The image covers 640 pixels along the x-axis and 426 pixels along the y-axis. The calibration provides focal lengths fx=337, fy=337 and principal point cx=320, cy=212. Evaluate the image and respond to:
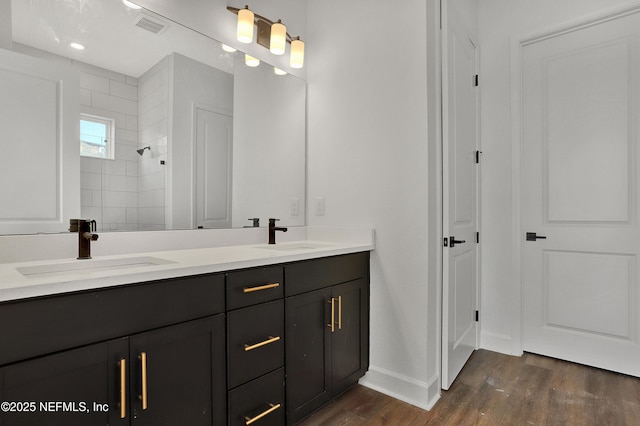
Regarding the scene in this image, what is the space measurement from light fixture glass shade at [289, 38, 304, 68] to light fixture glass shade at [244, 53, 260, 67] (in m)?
0.27

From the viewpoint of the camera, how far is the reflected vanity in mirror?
1.30 m

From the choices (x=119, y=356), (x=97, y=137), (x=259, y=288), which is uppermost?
(x=97, y=137)

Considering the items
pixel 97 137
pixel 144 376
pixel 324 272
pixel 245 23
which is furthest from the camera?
pixel 245 23

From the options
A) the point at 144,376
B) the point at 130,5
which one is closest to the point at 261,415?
the point at 144,376

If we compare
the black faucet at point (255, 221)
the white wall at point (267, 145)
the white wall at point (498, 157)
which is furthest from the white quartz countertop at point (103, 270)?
the white wall at point (498, 157)

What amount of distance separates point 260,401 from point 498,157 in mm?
2353

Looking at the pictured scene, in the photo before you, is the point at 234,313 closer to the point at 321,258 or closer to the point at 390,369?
the point at 321,258

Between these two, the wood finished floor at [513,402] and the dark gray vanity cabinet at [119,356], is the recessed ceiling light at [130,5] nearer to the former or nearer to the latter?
the dark gray vanity cabinet at [119,356]

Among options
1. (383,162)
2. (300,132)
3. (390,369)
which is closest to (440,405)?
(390,369)

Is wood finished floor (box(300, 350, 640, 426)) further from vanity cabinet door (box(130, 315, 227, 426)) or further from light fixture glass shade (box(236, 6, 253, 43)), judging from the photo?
light fixture glass shade (box(236, 6, 253, 43))

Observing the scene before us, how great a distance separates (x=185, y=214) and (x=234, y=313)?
721mm

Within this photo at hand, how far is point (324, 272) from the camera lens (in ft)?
5.53

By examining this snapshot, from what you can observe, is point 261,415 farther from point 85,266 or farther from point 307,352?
point 85,266

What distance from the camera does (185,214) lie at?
1757 millimetres
